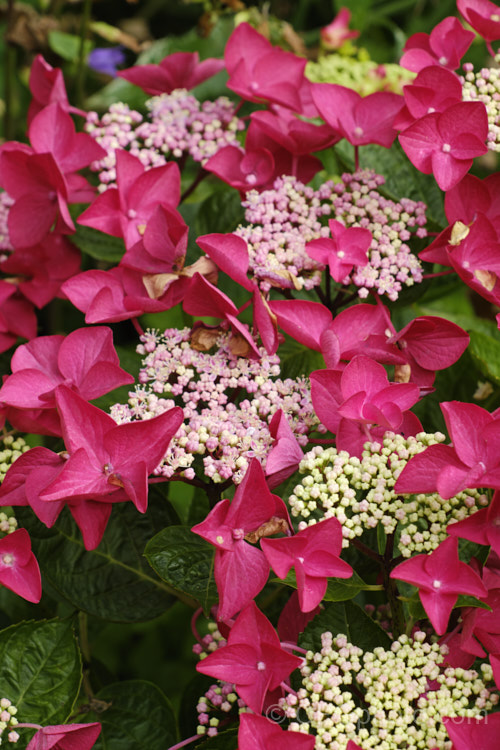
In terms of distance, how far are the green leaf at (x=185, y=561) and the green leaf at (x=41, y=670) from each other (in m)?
0.10

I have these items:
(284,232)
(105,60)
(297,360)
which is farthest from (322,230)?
(105,60)

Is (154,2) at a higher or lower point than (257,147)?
lower

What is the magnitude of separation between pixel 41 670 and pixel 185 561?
0.14 metres

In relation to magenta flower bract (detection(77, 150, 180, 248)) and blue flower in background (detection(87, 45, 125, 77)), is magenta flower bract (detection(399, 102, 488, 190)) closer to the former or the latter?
magenta flower bract (detection(77, 150, 180, 248))

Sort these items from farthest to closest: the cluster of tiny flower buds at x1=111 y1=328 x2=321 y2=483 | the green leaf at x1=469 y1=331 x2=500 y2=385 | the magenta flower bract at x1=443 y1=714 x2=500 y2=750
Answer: the green leaf at x1=469 y1=331 x2=500 y2=385 < the cluster of tiny flower buds at x1=111 y1=328 x2=321 y2=483 < the magenta flower bract at x1=443 y1=714 x2=500 y2=750

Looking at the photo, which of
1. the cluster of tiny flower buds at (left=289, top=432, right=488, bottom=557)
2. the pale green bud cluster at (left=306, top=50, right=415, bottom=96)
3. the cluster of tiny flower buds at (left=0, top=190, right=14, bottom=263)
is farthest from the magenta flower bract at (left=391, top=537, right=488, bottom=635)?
the pale green bud cluster at (left=306, top=50, right=415, bottom=96)

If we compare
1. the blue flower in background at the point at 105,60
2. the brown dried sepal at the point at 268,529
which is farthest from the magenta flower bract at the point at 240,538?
the blue flower in background at the point at 105,60

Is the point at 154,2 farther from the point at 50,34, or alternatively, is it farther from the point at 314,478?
the point at 314,478

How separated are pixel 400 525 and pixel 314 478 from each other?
79 mm

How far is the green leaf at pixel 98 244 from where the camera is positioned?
795 millimetres

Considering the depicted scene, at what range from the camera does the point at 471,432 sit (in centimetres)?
50

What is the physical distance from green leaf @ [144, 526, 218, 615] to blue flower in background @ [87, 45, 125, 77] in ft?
3.07

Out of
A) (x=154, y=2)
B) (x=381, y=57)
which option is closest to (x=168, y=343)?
(x=381, y=57)

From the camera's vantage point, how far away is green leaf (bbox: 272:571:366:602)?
1.71 feet
